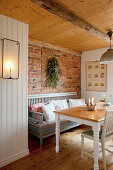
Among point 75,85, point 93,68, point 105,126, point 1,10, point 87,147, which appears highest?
point 1,10

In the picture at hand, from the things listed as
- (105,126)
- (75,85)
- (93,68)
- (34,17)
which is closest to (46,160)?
(105,126)

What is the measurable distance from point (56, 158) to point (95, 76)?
3.05 m

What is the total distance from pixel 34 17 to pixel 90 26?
122 centimetres

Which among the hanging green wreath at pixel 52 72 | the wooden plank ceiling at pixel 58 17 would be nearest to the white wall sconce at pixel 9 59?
the wooden plank ceiling at pixel 58 17

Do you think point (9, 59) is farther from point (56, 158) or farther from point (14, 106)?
point (56, 158)

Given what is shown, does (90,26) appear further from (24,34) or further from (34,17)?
(24,34)

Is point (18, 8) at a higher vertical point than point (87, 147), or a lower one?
higher

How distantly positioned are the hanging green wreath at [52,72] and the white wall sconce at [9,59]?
1.62 m

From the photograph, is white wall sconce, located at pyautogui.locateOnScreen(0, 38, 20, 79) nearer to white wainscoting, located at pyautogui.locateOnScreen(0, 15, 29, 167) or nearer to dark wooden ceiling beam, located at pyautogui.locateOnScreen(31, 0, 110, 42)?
white wainscoting, located at pyautogui.locateOnScreen(0, 15, 29, 167)

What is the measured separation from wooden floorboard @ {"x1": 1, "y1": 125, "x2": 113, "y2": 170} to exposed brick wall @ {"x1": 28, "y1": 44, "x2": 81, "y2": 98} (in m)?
1.41

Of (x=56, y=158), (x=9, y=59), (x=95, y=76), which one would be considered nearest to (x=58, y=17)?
(x=9, y=59)

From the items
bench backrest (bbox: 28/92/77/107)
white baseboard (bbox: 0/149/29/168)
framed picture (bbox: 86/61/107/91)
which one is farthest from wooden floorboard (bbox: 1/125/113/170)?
framed picture (bbox: 86/61/107/91)

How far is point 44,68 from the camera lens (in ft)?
12.8

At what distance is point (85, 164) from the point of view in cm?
224
